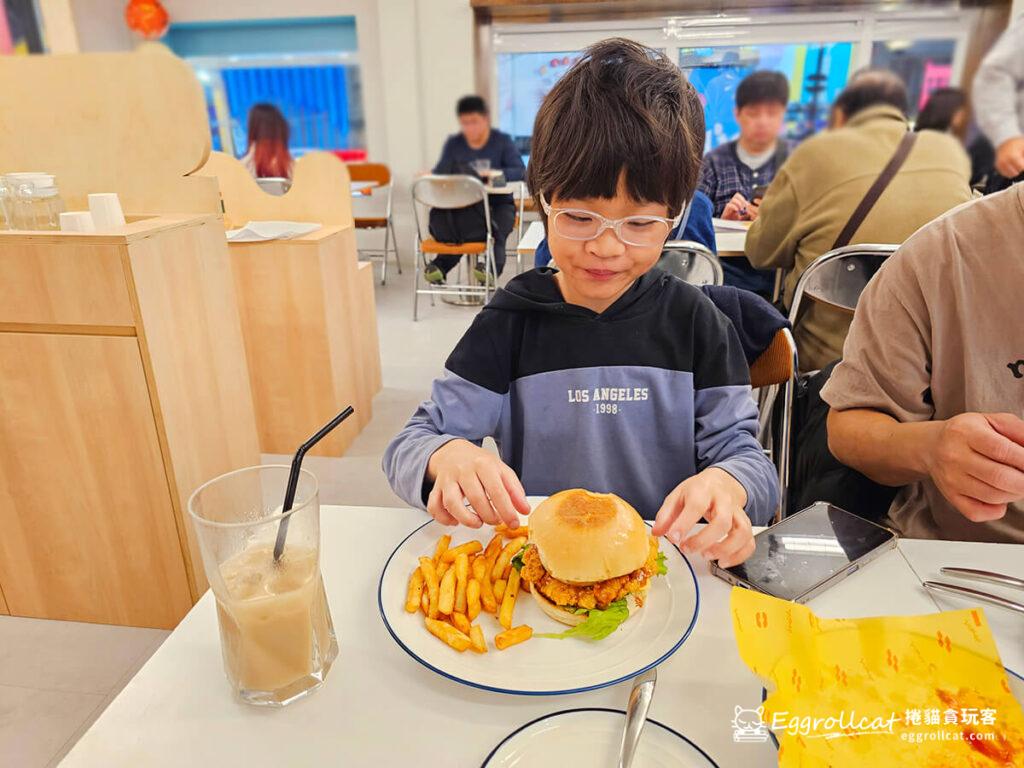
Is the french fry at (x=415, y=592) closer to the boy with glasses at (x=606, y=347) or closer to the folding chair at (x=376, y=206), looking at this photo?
the boy with glasses at (x=606, y=347)

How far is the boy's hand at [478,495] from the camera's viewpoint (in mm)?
800

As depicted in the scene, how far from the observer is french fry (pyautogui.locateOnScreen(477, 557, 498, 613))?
2.34 feet

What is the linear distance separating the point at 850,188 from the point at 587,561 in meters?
1.90

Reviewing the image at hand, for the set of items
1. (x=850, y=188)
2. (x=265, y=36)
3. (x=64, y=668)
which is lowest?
(x=64, y=668)

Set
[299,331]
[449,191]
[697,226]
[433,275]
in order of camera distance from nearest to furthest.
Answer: [697,226], [299,331], [449,191], [433,275]

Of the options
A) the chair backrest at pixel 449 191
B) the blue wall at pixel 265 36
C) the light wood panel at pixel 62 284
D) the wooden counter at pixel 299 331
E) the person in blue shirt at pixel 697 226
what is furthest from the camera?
the blue wall at pixel 265 36

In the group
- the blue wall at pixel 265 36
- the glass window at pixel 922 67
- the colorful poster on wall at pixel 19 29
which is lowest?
the glass window at pixel 922 67

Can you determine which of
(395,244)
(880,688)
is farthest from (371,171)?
(880,688)

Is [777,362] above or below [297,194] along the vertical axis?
below

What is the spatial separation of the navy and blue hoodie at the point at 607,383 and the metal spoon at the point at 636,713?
53 cm

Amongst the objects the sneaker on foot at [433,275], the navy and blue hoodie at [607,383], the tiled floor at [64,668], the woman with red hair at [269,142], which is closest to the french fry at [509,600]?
the navy and blue hoodie at [607,383]

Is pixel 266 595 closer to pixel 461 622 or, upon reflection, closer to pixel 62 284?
pixel 461 622

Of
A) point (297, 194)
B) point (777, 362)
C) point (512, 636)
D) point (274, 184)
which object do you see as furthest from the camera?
point (274, 184)

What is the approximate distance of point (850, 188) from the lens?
6.90 feet
